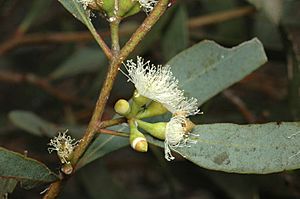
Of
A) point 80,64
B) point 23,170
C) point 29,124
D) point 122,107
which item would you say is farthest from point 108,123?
point 80,64

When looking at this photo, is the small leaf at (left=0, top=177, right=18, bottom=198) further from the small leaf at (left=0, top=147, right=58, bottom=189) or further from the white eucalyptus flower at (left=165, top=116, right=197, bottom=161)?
the white eucalyptus flower at (left=165, top=116, right=197, bottom=161)

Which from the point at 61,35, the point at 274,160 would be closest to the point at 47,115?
the point at 61,35

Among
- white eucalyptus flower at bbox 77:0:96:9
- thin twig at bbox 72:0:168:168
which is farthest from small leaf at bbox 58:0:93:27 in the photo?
thin twig at bbox 72:0:168:168

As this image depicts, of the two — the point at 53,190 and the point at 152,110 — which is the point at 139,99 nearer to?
the point at 152,110

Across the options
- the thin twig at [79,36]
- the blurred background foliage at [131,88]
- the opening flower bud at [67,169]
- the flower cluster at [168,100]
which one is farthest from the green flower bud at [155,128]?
the thin twig at [79,36]

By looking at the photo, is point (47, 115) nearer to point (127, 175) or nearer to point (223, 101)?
point (223, 101)
